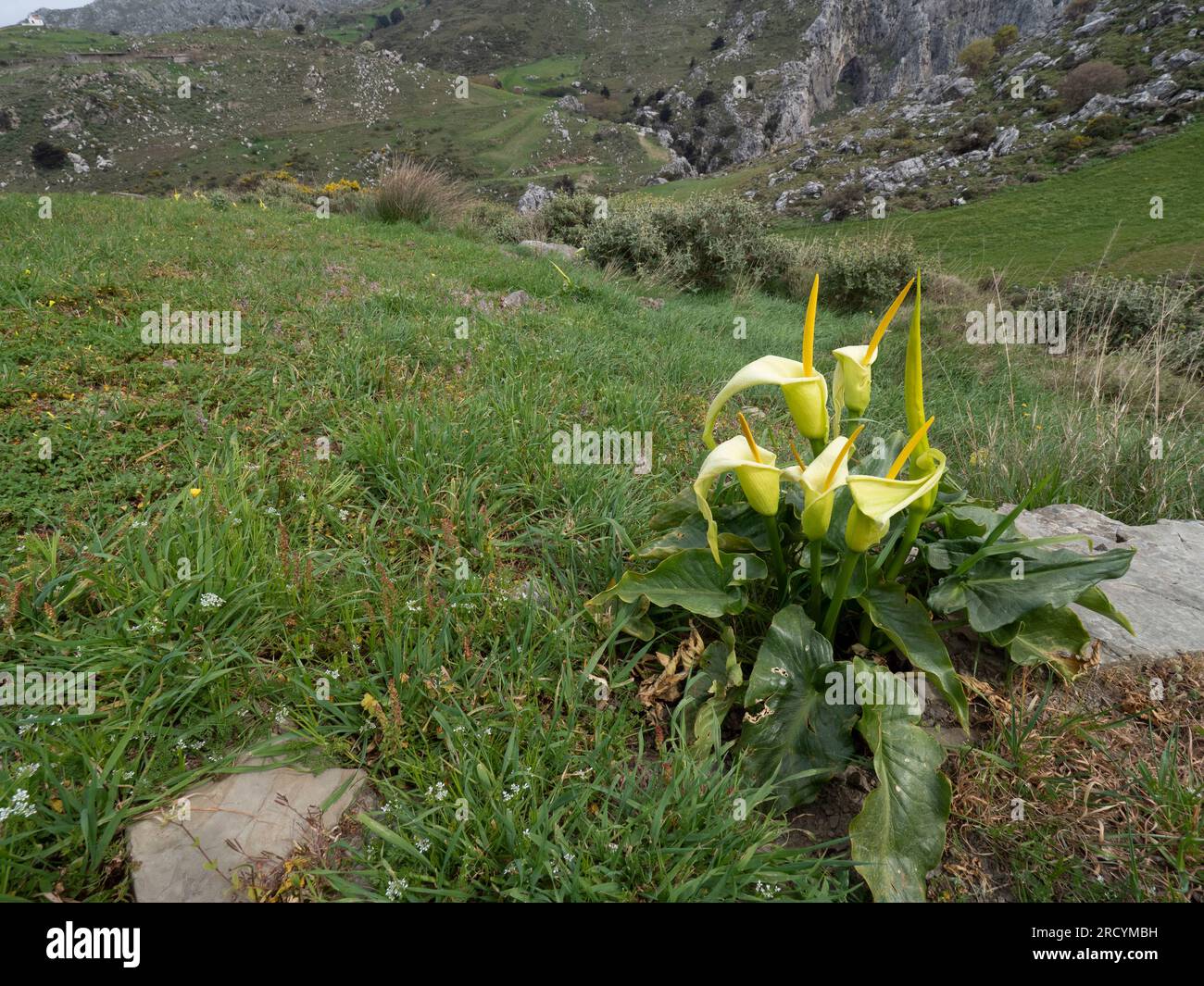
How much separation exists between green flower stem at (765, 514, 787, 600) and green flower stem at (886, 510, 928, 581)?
1.08ft

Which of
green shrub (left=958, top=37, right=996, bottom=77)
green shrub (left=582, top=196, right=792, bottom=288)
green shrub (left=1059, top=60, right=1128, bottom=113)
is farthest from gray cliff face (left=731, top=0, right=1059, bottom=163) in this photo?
green shrub (left=582, top=196, right=792, bottom=288)

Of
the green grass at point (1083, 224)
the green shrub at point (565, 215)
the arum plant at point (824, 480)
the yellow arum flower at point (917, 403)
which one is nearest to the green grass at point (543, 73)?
the green grass at point (1083, 224)

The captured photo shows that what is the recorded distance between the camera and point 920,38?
74312 millimetres

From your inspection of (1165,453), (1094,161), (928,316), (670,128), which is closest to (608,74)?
(670,128)

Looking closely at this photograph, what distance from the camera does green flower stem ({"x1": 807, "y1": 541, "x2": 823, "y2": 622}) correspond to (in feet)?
5.57

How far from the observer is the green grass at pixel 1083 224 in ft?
57.7

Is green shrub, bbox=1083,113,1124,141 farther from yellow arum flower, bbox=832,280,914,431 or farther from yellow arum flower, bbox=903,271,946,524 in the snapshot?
yellow arum flower, bbox=903,271,946,524

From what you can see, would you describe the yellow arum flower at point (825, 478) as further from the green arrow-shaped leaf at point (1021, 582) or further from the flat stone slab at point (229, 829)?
the flat stone slab at point (229, 829)

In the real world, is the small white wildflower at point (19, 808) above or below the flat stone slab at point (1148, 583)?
below

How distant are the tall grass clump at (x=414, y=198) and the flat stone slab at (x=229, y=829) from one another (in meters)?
11.4

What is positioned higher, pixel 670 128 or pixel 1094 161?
pixel 670 128

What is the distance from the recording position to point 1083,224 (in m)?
21.5
